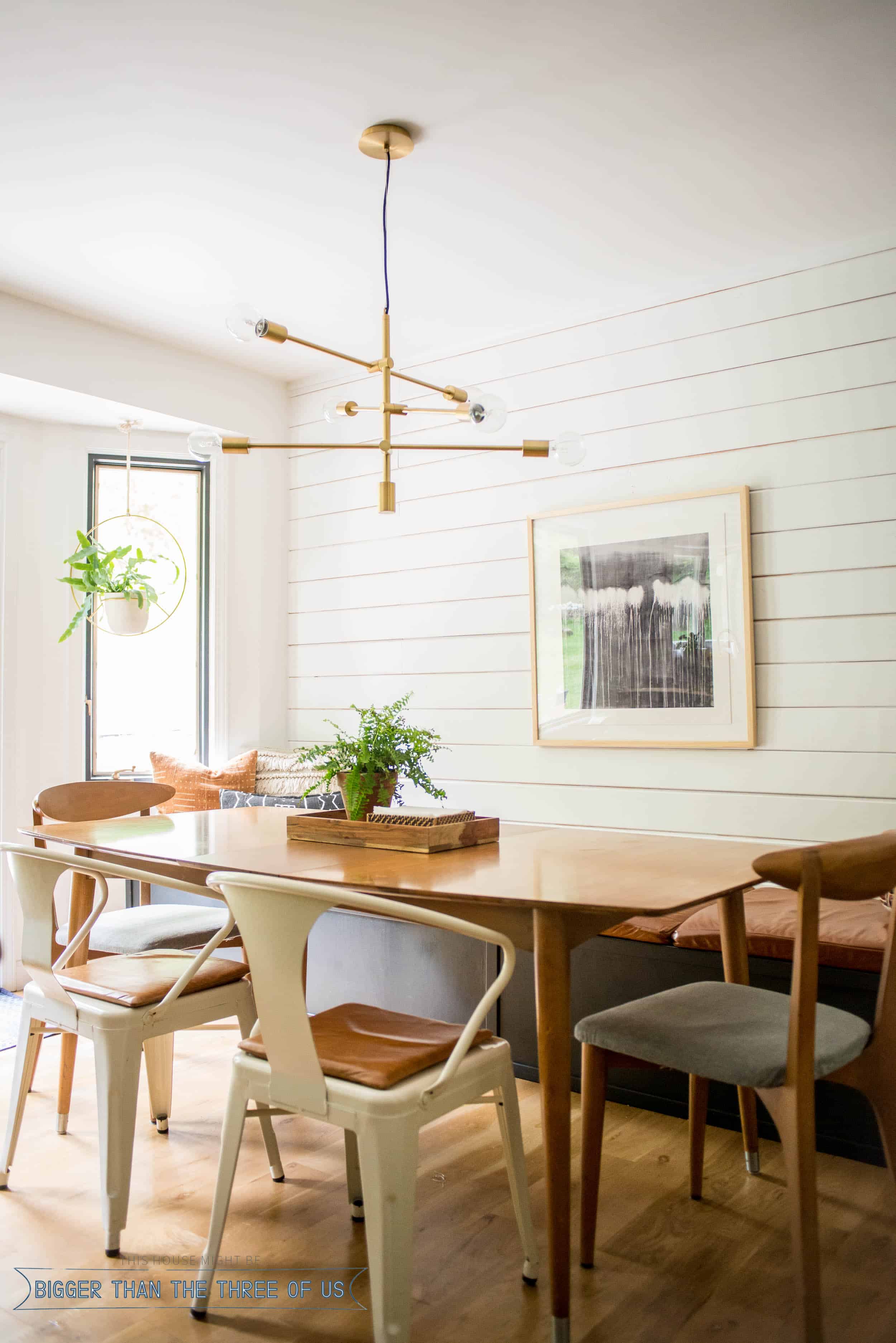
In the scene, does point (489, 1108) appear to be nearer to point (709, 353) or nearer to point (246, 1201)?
point (246, 1201)

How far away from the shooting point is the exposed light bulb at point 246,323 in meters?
2.21

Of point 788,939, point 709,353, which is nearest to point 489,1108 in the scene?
point 788,939

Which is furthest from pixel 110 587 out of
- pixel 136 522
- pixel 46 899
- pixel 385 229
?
pixel 46 899

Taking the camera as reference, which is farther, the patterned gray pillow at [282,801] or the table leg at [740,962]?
the patterned gray pillow at [282,801]

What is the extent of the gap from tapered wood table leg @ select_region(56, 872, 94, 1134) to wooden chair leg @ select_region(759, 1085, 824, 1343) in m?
1.77

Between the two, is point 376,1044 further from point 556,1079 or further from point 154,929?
point 154,929

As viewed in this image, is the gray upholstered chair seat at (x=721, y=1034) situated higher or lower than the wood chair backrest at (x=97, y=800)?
lower

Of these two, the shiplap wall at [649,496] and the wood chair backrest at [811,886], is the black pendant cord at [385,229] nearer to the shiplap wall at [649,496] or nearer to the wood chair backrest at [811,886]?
the shiplap wall at [649,496]

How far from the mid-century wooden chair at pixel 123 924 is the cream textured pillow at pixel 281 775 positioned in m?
1.01

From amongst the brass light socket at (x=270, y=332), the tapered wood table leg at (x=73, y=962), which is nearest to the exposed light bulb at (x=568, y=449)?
the brass light socket at (x=270, y=332)

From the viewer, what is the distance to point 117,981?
2105 mm

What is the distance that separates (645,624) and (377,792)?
1517mm

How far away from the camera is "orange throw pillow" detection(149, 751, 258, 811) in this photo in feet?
13.8

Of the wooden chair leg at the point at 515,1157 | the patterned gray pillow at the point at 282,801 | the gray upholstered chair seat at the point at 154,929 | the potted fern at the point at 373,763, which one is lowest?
the wooden chair leg at the point at 515,1157
